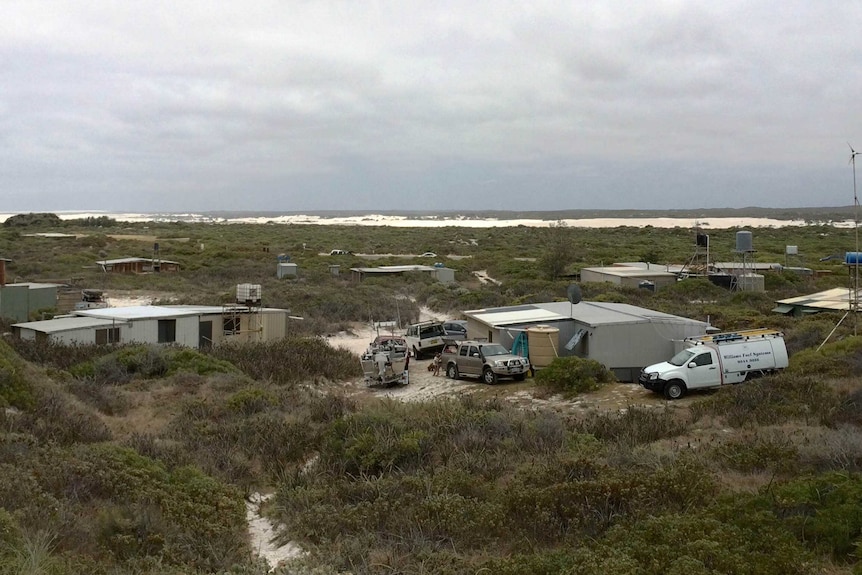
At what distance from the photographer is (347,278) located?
5191 cm

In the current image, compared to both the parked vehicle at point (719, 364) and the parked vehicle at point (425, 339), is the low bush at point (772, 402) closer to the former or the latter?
the parked vehicle at point (719, 364)

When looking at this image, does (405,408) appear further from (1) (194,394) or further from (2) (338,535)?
(2) (338,535)

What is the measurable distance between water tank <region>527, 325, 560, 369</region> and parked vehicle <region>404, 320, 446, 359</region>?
5.33m

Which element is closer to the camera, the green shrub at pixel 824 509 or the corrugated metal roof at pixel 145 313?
the green shrub at pixel 824 509

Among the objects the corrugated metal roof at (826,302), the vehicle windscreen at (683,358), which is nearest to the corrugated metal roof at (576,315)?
the vehicle windscreen at (683,358)

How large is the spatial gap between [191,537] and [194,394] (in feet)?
32.6

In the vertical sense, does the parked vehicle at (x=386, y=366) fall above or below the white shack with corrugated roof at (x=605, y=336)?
below

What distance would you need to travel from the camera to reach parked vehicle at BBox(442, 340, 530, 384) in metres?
22.4

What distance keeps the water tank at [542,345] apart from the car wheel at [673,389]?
4.96 metres

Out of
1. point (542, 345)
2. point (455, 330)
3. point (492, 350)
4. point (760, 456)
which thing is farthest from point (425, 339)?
point (760, 456)

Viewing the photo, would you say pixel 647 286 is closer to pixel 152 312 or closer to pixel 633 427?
pixel 152 312

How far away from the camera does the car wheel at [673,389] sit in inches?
750

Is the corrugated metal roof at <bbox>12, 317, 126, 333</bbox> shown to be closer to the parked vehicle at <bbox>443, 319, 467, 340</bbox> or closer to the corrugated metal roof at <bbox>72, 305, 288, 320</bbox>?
the corrugated metal roof at <bbox>72, 305, 288, 320</bbox>

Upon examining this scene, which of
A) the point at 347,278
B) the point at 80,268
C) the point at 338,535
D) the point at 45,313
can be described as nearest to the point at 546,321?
the point at 338,535
